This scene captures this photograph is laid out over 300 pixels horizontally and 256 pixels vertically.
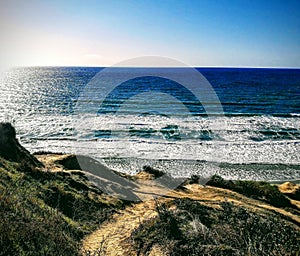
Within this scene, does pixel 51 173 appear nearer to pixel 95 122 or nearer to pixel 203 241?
pixel 203 241

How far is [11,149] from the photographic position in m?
13.1

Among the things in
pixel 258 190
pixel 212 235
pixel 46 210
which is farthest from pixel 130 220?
pixel 258 190

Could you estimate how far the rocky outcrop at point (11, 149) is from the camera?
494 inches

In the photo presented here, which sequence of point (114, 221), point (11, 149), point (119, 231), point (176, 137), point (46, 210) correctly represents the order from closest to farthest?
1. point (46, 210)
2. point (119, 231)
3. point (114, 221)
4. point (11, 149)
5. point (176, 137)

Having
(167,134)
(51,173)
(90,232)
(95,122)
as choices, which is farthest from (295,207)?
(95,122)

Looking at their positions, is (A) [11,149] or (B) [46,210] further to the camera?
(A) [11,149]

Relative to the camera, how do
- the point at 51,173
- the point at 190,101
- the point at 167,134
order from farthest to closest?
the point at 190,101 → the point at 167,134 → the point at 51,173

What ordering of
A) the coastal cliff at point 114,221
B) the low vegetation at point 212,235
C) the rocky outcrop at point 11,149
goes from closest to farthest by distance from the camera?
the coastal cliff at point 114,221, the low vegetation at point 212,235, the rocky outcrop at point 11,149

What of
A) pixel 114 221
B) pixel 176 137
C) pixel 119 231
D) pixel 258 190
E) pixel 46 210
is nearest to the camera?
pixel 46 210

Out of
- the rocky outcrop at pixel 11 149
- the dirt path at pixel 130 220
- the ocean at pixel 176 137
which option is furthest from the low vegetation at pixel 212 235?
the ocean at pixel 176 137

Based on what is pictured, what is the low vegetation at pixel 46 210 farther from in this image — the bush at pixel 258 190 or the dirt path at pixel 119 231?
the bush at pixel 258 190

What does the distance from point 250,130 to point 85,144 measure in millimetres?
16935

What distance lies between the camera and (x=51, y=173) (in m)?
11.9

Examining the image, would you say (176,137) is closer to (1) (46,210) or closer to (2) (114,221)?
(2) (114,221)
